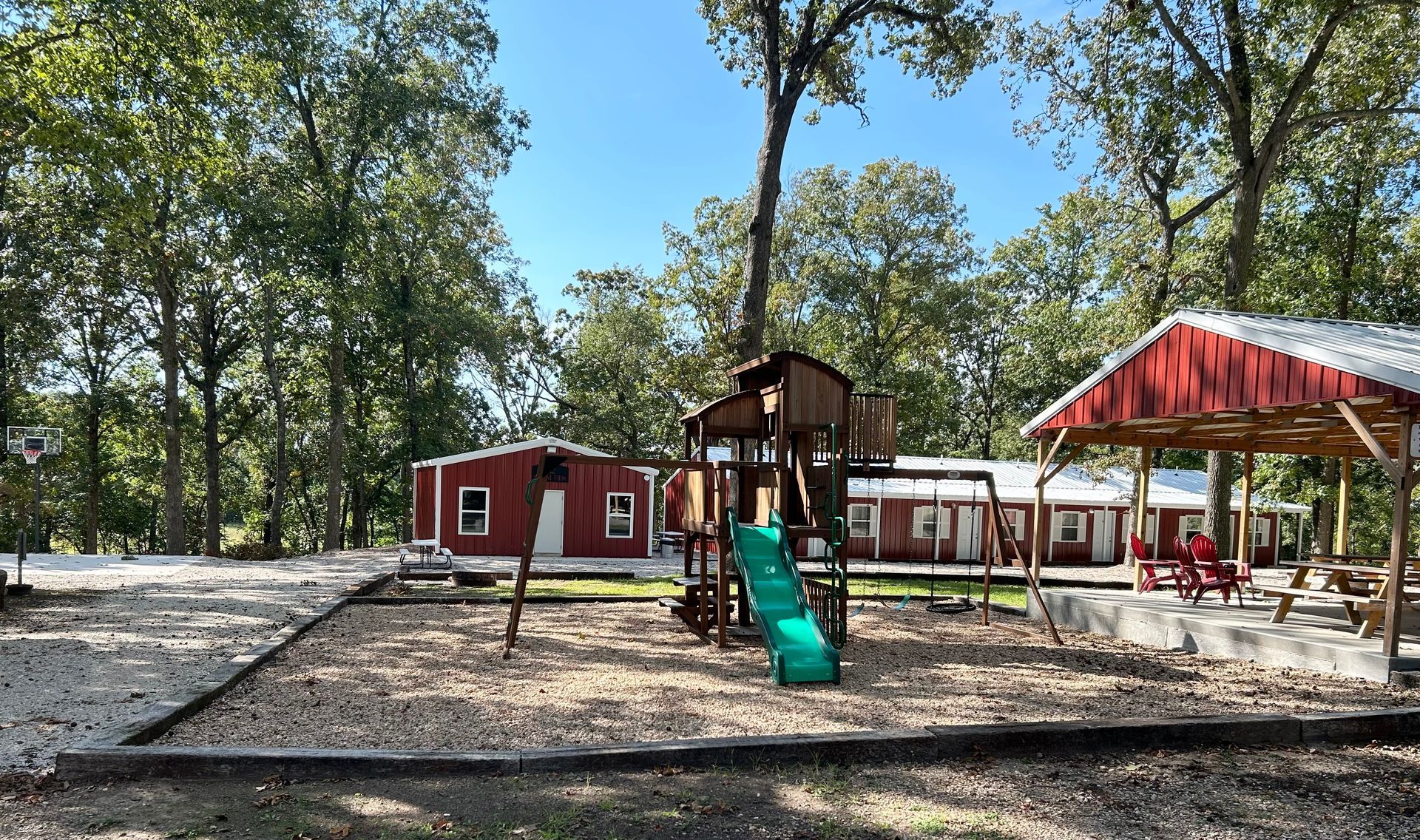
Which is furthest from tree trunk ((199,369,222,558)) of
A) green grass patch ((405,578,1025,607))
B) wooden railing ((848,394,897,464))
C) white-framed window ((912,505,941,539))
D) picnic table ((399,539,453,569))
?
wooden railing ((848,394,897,464))

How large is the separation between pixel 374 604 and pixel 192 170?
7.74m

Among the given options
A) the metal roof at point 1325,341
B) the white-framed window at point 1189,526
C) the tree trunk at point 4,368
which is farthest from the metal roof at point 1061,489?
the tree trunk at point 4,368

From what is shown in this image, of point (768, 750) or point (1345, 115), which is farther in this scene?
point (1345, 115)

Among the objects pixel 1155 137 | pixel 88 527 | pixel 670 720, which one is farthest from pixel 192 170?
pixel 88 527

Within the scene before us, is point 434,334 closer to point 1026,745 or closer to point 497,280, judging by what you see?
point 497,280

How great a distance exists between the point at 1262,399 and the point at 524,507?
17491 mm

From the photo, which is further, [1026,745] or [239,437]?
[239,437]

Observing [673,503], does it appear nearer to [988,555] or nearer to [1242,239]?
[1242,239]

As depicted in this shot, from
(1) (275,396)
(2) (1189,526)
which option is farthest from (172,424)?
(2) (1189,526)

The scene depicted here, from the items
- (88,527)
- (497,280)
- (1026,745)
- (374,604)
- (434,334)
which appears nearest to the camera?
(1026,745)

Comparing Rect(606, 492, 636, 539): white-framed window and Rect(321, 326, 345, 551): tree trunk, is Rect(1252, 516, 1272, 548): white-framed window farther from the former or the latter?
Rect(321, 326, 345, 551): tree trunk

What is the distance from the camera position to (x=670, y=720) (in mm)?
5883

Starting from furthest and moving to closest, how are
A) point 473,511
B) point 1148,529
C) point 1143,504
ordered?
1. point 1148,529
2. point 473,511
3. point 1143,504

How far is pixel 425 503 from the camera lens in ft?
73.5
